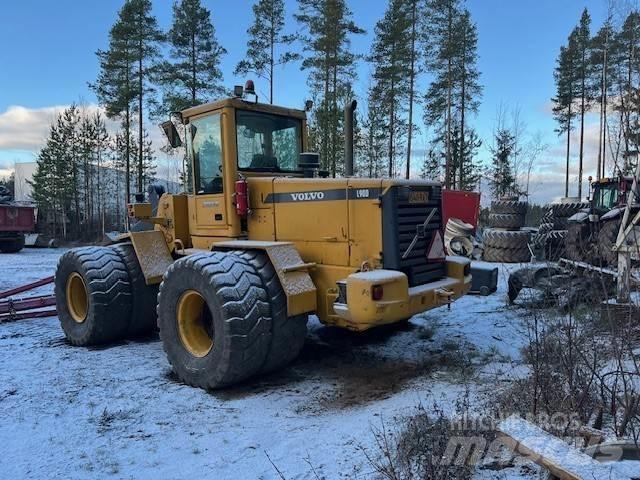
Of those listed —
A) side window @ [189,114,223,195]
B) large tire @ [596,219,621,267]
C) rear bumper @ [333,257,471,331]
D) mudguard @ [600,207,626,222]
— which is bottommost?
rear bumper @ [333,257,471,331]

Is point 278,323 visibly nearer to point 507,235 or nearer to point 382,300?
point 382,300

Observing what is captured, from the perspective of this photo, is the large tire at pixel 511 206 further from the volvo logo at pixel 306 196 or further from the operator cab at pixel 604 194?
the volvo logo at pixel 306 196

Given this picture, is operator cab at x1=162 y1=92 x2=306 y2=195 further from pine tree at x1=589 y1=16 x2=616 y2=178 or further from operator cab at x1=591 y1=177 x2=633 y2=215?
operator cab at x1=591 y1=177 x2=633 y2=215

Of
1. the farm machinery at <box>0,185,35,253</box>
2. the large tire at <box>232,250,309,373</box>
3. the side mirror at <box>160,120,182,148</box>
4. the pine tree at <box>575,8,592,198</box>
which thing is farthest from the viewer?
the pine tree at <box>575,8,592,198</box>

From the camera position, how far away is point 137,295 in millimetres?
6801

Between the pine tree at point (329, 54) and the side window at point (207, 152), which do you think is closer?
the side window at point (207, 152)

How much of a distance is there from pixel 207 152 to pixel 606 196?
383 inches

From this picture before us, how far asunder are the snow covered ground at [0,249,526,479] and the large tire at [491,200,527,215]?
7.85 m

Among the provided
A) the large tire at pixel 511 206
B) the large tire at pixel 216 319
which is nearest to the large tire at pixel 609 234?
the large tire at pixel 511 206

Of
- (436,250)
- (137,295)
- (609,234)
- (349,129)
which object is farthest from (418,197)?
(609,234)

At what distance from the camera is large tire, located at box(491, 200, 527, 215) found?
14165 millimetres

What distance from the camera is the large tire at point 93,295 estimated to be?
258 inches

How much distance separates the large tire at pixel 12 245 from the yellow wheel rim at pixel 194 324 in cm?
2071

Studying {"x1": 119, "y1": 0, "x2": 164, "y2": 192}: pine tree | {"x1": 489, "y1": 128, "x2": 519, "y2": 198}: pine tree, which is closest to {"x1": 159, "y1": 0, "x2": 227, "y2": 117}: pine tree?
{"x1": 119, "y1": 0, "x2": 164, "y2": 192}: pine tree
